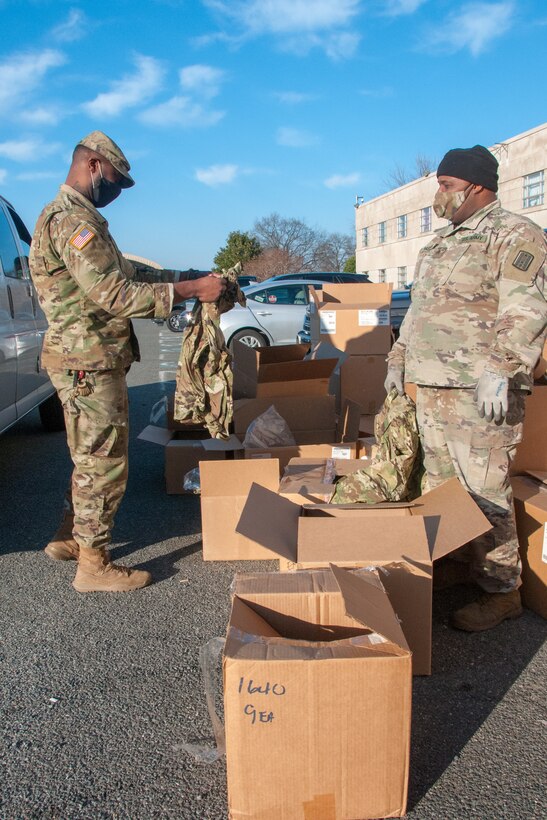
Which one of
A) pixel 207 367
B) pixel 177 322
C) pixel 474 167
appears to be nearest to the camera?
pixel 474 167

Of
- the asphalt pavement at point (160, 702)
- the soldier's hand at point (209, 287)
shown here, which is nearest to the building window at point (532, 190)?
the soldier's hand at point (209, 287)

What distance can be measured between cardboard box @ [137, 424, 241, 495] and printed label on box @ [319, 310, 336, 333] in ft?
4.47

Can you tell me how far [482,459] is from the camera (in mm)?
2750

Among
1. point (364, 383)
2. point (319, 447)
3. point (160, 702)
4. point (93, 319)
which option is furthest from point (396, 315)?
point (160, 702)

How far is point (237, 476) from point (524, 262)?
1825 mm

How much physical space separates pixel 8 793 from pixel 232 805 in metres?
0.74

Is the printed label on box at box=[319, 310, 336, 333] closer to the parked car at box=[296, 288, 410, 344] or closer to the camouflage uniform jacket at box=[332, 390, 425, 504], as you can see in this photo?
the camouflage uniform jacket at box=[332, 390, 425, 504]

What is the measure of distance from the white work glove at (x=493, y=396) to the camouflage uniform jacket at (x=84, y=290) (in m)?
1.44

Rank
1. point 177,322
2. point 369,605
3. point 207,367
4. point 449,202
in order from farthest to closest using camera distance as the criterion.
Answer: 1. point 177,322
2. point 207,367
3. point 449,202
4. point 369,605

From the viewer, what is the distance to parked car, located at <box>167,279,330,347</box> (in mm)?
12883

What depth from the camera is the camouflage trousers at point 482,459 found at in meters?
2.73

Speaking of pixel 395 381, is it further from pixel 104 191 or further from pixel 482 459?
pixel 104 191

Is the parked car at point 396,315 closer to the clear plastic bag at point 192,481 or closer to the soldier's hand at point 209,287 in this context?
the clear plastic bag at point 192,481

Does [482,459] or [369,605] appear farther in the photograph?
[482,459]
